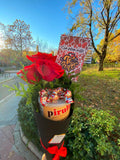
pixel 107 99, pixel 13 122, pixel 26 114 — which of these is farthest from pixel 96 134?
pixel 13 122

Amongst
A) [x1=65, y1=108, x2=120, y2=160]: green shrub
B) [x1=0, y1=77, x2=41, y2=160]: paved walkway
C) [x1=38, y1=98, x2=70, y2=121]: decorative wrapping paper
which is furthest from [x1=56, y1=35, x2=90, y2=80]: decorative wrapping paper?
[x1=0, y1=77, x2=41, y2=160]: paved walkway

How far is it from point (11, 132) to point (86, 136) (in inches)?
68.8

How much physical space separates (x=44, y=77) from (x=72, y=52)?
417mm

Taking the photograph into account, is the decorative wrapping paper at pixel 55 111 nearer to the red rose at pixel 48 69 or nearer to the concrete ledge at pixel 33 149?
the red rose at pixel 48 69

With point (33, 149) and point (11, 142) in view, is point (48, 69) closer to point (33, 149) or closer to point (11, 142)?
point (33, 149)

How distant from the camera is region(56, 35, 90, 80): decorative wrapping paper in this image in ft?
2.54

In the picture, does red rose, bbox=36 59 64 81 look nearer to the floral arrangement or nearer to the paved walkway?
the floral arrangement

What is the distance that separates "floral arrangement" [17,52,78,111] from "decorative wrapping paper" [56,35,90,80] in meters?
0.18

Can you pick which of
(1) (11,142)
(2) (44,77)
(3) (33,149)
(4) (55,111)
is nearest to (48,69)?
(2) (44,77)

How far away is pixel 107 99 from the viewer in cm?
276

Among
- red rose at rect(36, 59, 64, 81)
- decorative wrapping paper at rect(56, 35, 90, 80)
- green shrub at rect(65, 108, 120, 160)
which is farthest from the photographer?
green shrub at rect(65, 108, 120, 160)

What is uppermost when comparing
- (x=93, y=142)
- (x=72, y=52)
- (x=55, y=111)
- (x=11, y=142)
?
(x=72, y=52)

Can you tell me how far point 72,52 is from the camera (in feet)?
2.61

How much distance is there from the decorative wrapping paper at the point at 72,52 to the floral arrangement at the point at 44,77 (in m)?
0.18
